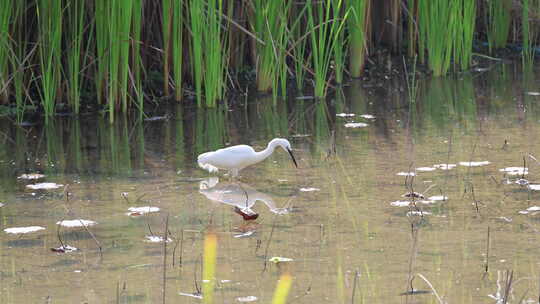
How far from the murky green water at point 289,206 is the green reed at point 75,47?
219 millimetres

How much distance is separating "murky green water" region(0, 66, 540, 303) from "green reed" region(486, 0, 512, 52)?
83.8 inches

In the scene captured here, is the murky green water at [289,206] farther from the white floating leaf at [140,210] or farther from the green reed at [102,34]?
the green reed at [102,34]

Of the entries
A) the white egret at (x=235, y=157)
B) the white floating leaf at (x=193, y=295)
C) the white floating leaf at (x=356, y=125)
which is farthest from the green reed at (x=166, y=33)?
the white floating leaf at (x=193, y=295)

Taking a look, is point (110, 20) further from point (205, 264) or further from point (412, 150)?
point (205, 264)

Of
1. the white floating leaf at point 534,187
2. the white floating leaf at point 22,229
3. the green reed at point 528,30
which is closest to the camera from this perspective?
the white floating leaf at point 22,229

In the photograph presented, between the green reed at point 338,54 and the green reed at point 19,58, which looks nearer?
the green reed at point 19,58

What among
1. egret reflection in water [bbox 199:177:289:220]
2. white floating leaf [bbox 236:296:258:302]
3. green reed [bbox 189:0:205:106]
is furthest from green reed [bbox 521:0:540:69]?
white floating leaf [bbox 236:296:258:302]

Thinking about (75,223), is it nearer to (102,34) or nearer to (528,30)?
(102,34)

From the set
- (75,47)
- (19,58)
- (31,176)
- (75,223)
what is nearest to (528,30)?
(75,47)

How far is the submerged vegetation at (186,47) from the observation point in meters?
7.43

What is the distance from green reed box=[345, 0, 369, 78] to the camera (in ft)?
28.5

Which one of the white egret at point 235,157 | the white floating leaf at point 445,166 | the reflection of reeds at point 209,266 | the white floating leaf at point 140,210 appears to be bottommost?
the reflection of reeds at point 209,266

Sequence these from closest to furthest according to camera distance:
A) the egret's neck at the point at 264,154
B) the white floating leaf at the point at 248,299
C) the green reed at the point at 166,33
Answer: the white floating leaf at the point at 248,299
the egret's neck at the point at 264,154
the green reed at the point at 166,33

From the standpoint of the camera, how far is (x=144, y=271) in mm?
4191
